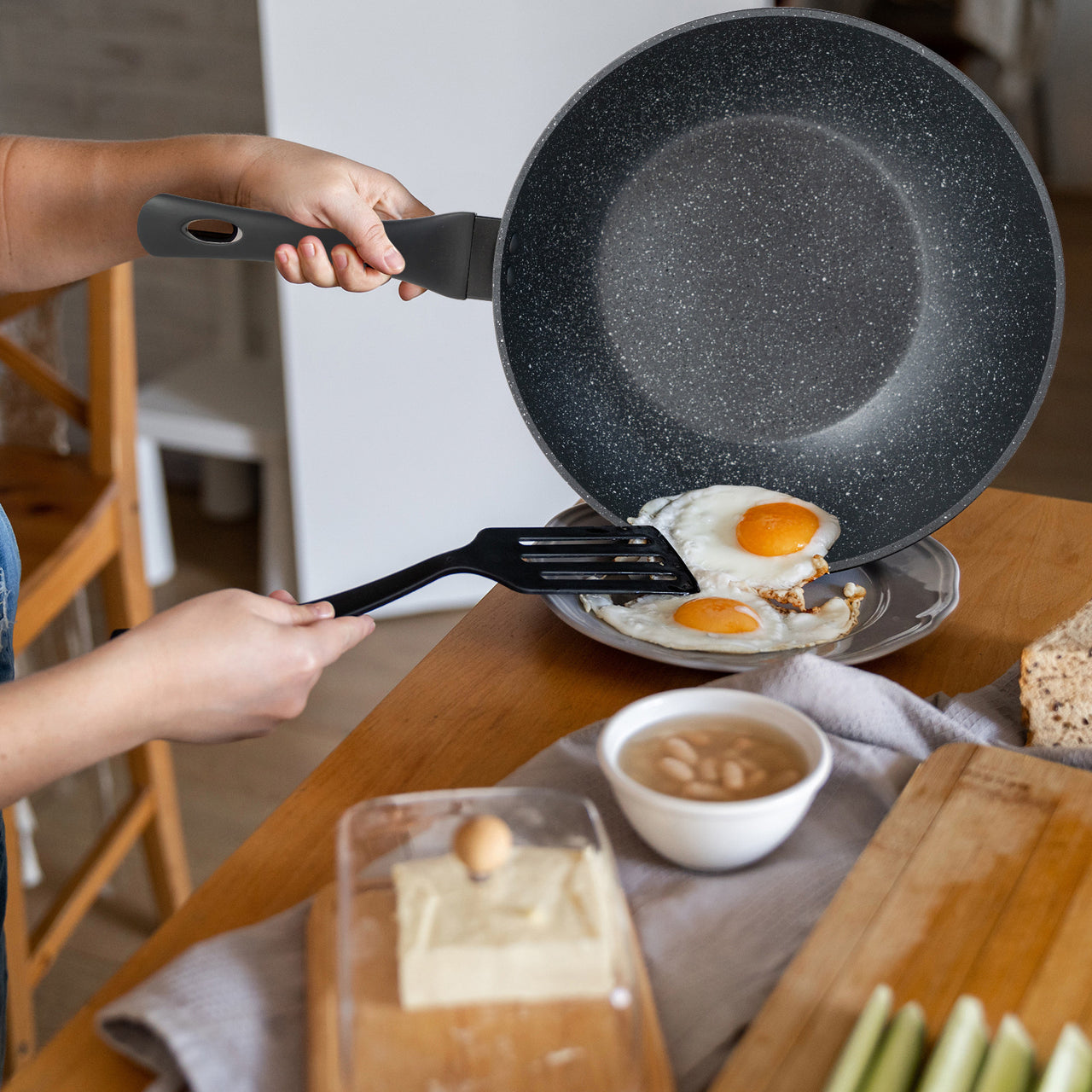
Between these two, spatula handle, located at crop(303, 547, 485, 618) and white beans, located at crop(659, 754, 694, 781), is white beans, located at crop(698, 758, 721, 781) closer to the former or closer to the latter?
white beans, located at crop(659, 754, 694, 781)

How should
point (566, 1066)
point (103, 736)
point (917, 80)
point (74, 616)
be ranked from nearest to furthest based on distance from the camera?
point (566, 1066), point (103, 736), point (917, 80), point (74, 616)

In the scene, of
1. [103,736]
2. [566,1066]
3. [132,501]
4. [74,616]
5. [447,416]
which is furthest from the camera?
[447,416]

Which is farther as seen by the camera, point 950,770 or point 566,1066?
point 950,770

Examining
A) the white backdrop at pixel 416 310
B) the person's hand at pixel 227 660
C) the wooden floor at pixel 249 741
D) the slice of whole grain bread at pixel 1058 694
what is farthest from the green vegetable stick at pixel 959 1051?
the white backdrop at pixel 416 310

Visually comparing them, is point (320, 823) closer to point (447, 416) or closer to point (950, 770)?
point (950, 770)

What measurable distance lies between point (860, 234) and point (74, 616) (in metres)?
1.47

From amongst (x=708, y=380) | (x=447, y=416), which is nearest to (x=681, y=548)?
(x=708, y=380)

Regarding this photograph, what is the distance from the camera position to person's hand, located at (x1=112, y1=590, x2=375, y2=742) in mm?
648

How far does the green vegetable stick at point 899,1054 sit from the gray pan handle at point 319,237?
58 centimetres

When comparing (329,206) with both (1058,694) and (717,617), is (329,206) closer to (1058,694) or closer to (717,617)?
(717,617)

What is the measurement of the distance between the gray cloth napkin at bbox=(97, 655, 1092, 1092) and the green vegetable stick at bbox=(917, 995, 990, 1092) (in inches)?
3.4

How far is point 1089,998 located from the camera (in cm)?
52

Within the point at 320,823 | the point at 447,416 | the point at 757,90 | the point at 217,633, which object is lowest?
the point at 447,416

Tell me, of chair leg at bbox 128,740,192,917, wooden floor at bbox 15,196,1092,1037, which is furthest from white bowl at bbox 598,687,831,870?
wooden floor at bbox 15,196,1092,1037
